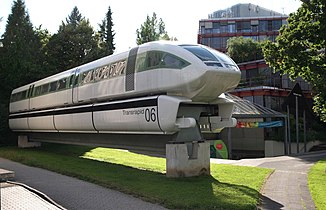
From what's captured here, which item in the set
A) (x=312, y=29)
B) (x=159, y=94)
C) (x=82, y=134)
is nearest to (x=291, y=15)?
(x=312, y=29)

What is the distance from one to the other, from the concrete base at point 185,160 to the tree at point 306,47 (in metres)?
6.93

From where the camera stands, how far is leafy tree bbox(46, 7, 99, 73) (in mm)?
40656

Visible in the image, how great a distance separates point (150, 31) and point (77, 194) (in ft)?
207

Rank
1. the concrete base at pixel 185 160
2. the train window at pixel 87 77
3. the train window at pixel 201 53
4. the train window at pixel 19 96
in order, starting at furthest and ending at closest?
the train window at pixel 19 96
the train window at pixel 87 77
the train window at pixel 201 53
the concrete base at pixel 185 160

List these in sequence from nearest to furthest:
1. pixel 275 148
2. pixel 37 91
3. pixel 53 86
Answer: pixel 53 86 → pixel 37 91 → pixel 275 148

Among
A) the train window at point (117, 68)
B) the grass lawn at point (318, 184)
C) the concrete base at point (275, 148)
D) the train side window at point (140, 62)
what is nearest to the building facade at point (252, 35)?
the concrete base at point (275, 148)

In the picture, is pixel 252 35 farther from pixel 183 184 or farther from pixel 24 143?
pixel 183 184

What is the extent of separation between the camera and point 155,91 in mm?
14383

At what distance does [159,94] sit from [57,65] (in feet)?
93.5

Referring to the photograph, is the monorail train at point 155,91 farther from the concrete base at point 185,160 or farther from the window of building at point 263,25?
the window of building at point 263,25

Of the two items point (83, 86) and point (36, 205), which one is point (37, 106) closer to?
point (83, 86)

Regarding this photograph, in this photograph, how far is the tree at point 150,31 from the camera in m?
70.7

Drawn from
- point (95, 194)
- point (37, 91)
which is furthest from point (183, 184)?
point (37, 91)

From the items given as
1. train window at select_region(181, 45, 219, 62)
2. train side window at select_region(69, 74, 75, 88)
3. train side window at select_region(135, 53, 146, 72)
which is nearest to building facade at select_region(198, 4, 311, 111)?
train side window at select_region(69, 74, 75, 88)
